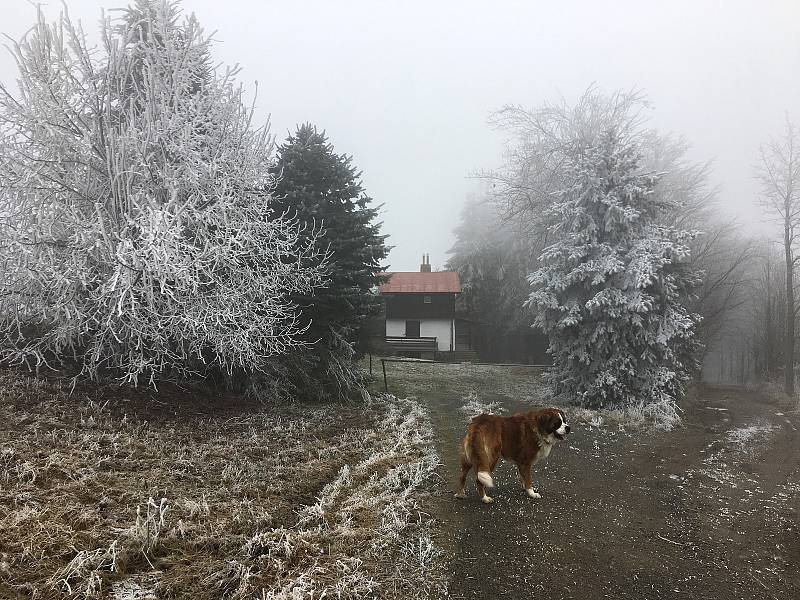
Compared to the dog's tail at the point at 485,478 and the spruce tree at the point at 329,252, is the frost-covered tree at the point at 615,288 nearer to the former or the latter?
the spruce tree at the point at 329,252

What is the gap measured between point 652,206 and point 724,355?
29.0 metres

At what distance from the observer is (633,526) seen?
16.4 feet

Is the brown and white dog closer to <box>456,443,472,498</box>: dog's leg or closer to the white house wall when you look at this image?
<box>456,443,472,498</box>: dog's leg

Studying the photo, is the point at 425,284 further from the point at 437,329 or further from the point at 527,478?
the point at 527,478

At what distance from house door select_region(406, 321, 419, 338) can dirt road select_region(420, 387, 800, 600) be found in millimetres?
21869

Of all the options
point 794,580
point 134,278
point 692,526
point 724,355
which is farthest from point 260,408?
point 724,355

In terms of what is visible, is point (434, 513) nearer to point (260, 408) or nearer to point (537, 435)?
point (537, 435)

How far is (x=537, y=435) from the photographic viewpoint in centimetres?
541

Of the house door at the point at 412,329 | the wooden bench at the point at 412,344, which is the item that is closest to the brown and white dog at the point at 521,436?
the wooden bench at the point at 412,344

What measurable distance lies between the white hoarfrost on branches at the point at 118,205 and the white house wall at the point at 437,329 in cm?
2145

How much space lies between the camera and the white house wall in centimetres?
3033

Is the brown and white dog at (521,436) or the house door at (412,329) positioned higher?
the house door at (412,329)

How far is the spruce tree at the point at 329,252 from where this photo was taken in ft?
39.4

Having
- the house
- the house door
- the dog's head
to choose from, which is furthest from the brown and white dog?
the house door
